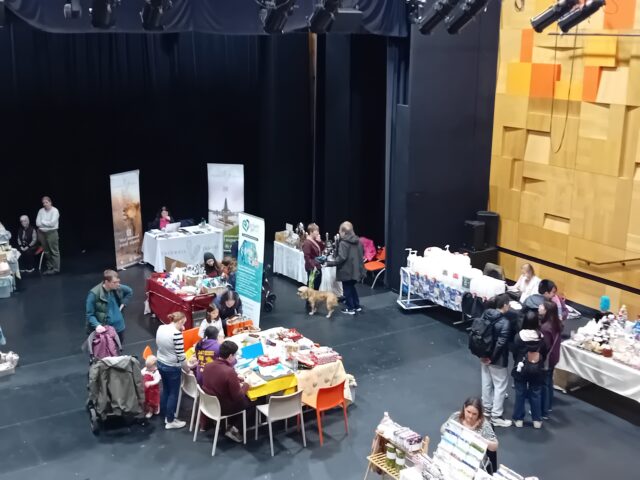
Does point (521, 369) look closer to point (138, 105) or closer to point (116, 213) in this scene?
point (116, 213)

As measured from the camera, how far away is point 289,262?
11.9 meters

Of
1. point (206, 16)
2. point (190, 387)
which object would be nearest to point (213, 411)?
point (190, 387)

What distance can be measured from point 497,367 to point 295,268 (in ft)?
15.4

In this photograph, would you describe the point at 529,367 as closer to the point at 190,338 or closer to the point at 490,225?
the point at 190,338

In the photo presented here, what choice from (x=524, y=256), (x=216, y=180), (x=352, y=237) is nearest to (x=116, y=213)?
(x=216, y=180)

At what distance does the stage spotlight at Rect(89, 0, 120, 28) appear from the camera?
7758 millimetres

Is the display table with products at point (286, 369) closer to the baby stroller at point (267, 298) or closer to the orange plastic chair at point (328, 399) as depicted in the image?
the orange plastic chair at point (328, 399)

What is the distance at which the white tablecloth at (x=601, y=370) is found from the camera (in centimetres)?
766

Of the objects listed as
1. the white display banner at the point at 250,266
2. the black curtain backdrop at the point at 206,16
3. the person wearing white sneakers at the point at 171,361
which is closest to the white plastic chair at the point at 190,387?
the person wearing white sneakers at the point at 171,361

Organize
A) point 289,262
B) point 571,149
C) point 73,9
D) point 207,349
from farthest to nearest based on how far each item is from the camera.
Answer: point 289,262
point 571,149
point 73,9
point 207,349

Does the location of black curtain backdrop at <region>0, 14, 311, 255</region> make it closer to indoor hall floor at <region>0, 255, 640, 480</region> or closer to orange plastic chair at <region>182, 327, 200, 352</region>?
indoor hall floor at <region>0, 255, 640, 480</region>

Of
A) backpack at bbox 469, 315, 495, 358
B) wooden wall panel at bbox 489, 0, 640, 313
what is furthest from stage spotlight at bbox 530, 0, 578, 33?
backpack at bbox 469, 315, 495, 358

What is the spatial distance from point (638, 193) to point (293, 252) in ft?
15.7

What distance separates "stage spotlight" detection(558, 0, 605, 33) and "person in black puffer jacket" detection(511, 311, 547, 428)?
3000 mm
